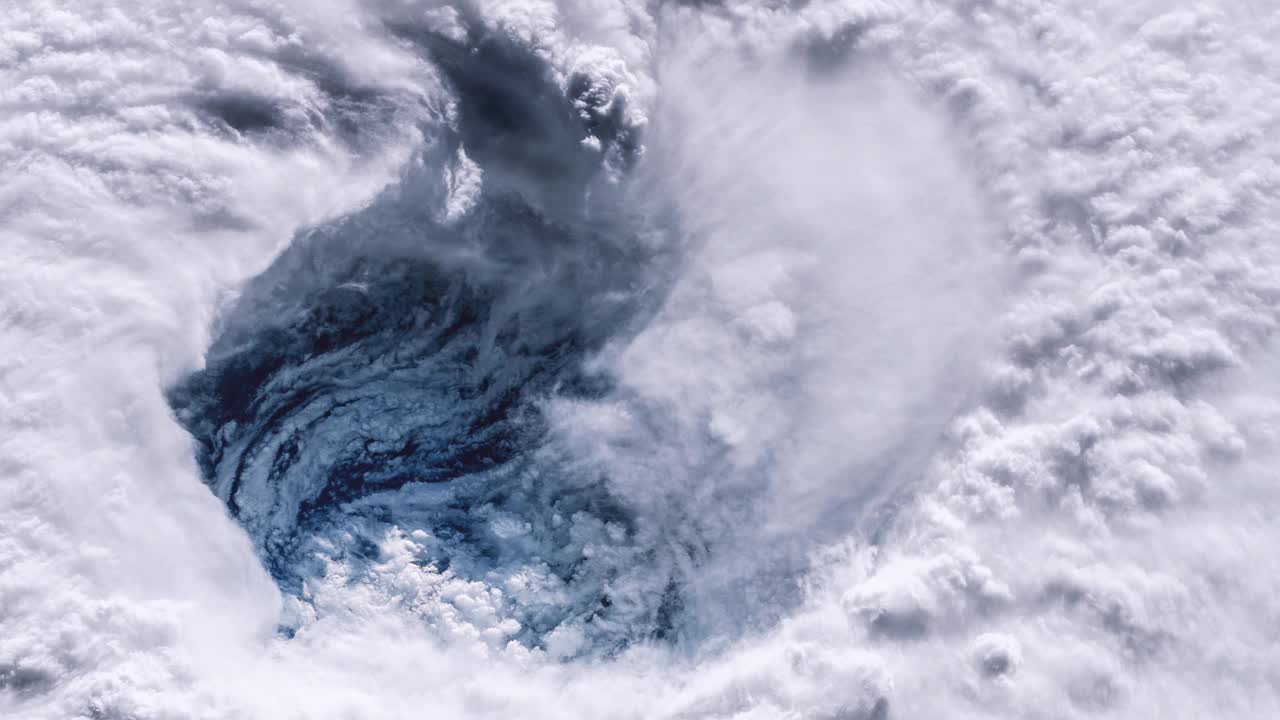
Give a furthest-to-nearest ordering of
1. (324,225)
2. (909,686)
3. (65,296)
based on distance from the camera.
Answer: (324,225), (65,296), (909,686)

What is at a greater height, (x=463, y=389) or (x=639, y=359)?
(x=639, y=359)

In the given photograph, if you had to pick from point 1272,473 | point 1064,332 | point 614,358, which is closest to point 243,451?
point 614,358

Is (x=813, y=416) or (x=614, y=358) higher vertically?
(x=813, y=416)

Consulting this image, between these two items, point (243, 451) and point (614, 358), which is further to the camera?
point (614, 358)

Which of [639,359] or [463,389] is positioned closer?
[639,359]

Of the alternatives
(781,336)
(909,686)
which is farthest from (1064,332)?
(909,686)

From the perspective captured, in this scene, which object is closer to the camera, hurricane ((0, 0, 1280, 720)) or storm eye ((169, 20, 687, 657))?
hurricane ((0, 0, 1280, 720))

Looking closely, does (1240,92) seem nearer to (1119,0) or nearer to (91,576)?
(1119,0)

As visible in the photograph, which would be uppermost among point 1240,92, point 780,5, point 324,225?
point 1240,92

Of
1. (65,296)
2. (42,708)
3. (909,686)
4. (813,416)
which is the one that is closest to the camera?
(42,708)

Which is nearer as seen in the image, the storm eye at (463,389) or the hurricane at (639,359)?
the hurricane at (639,359)

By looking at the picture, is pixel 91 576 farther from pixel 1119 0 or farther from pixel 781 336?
pixel 1119 0
